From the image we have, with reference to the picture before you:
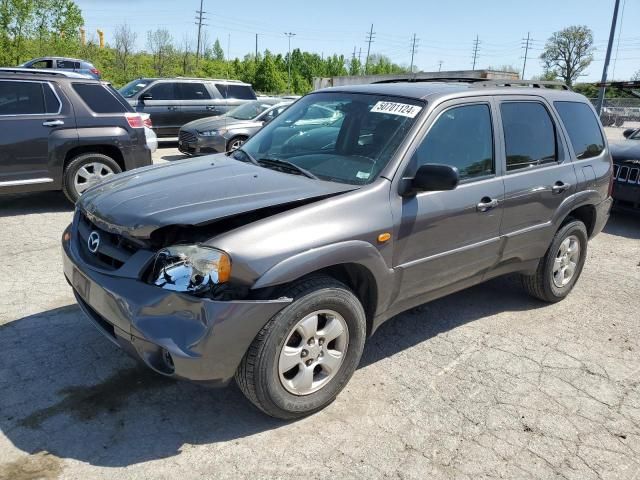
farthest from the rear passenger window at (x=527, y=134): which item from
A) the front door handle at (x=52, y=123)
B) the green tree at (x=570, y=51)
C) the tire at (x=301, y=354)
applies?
the green tree at (x=570, y=51)

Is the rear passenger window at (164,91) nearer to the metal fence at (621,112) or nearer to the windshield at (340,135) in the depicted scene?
the windshield at (340,135)

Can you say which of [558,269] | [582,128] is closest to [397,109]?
[582,128]

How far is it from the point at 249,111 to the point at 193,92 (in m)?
2.63

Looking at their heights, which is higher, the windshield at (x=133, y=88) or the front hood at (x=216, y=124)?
the windshield at (x=133, y=88)

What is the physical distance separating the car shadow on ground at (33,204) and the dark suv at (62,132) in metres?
0.37

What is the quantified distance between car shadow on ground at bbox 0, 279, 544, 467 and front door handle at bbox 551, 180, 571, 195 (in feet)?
5.31

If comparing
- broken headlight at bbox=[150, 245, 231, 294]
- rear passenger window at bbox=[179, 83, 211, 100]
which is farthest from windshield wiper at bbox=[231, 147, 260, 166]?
rear passenger window at bbox=[179, 83, 211, 100]

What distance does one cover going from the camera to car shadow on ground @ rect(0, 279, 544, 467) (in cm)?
277

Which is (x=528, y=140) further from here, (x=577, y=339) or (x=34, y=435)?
(x=34, y=435)

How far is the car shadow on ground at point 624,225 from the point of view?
778cm

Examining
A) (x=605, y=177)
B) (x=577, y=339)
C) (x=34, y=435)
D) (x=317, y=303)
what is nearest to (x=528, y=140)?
(x=605, y=177)

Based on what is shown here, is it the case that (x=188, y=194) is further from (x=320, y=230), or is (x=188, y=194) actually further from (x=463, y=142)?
(x=463, y=142)

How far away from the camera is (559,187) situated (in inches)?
173

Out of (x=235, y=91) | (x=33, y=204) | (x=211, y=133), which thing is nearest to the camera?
(x=33, y=204)
